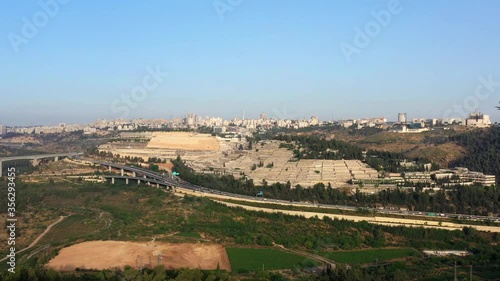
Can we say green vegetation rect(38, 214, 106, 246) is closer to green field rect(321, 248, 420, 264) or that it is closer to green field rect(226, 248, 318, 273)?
green field rect(226, 248, 318, 273)

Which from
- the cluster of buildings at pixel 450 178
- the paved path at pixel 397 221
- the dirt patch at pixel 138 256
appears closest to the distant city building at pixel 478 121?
the cluster of buildings at pixel 450 178

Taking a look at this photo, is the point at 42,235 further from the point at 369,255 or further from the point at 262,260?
the point at 369,255

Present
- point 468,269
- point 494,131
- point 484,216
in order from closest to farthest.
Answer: point 468,269 < point 484,216 < point 494,131

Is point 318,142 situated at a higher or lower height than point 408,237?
higher

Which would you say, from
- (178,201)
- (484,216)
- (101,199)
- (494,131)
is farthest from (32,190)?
(494,131)

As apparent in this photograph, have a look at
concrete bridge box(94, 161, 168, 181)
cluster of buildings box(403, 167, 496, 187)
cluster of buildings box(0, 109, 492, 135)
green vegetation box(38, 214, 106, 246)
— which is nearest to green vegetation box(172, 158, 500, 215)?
cluster of buildings box(403, 167, 496, 187)

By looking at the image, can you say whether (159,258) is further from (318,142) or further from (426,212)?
(318,142)

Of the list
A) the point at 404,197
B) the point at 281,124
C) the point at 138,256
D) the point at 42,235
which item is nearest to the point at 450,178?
the point at 404,197
